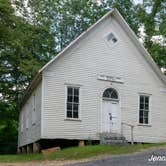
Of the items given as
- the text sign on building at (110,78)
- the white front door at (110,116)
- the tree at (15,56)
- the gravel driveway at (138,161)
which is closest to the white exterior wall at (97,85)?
the text sign on building at (110,78)

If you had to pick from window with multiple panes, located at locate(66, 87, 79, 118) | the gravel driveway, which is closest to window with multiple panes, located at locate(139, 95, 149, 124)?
window with multiple panes, located at locate(66, 87, 79, 118)

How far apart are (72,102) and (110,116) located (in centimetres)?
251

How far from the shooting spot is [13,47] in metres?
35.8

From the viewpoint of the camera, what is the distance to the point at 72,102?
2478 centimetres

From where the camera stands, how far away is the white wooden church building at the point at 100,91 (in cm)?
2433

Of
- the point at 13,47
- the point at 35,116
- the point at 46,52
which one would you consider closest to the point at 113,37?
the point at 35,116

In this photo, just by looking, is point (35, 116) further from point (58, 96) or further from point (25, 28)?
point (25, 28)

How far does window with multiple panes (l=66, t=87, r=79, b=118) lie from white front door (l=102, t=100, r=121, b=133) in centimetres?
171

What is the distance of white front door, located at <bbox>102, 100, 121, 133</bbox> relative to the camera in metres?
25.7

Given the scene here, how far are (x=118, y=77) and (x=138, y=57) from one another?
196 cm

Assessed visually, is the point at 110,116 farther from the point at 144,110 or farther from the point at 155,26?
the point at 155,26

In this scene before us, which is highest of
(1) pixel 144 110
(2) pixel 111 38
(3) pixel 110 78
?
(2) pixel 111 38

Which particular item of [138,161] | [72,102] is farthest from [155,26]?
[138,161]

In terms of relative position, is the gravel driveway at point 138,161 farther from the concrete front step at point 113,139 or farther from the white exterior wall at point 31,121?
the white exterior wall at point 31,121
